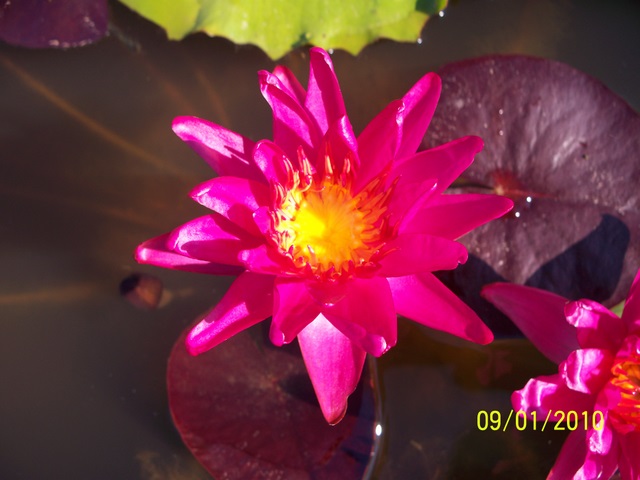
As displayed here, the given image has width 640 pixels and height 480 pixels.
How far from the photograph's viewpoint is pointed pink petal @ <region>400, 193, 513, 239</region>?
1.20 meters

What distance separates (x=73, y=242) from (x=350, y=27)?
111cm

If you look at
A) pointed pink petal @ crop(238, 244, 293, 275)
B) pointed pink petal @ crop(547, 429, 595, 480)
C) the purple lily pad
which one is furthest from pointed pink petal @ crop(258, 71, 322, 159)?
the purple lily pad

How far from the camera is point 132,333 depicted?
6.06ft

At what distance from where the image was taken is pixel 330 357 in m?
1.28

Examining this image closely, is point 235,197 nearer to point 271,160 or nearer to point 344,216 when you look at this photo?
point 271,160

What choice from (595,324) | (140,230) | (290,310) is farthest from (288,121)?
(140,230)

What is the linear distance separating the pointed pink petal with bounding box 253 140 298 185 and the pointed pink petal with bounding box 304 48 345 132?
0.42 ft

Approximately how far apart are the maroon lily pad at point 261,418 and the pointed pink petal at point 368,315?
1.74 ft

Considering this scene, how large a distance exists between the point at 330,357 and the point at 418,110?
1.88 feet

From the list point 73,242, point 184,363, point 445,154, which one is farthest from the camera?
point 73,242

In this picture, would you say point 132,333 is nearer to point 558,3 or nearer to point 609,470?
point 609,470

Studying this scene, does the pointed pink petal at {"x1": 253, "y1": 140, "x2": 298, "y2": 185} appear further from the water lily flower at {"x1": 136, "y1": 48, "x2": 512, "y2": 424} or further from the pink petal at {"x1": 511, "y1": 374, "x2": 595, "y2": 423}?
the pink petal at {"x1": 511, "y1": 374, "x2": 595, "y2": 423}

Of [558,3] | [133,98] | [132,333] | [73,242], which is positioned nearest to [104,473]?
[132,333]

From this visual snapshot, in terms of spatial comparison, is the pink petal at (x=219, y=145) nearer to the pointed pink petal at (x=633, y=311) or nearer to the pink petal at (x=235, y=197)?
the pink petal at (x=235, y=197)
